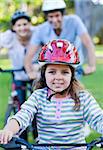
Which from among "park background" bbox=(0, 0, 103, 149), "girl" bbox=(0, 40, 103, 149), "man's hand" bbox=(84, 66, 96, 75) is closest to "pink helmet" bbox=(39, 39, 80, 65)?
"girl" bbox=(0, 40, 103, 149)

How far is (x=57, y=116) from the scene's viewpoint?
4.59 meters

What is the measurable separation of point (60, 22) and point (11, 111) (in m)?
1.35

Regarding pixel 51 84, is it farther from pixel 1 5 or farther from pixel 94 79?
pixel 1 5

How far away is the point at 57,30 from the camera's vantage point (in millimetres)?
7309

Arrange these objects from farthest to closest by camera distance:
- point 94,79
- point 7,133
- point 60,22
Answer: point 94,79 → point 60,22 → point 7,133

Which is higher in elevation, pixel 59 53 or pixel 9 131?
pixel 59 53

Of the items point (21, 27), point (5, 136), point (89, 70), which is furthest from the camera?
point (21, 27)

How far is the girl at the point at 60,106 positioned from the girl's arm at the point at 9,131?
0.13 m

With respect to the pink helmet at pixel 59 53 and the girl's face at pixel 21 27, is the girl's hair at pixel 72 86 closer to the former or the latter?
the pink helmet at pixel 59 53

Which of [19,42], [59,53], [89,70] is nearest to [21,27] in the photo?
[19,42]

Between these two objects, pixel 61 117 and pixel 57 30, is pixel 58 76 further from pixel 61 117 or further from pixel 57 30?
pixel 57 30

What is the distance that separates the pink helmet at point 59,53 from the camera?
4.56 metres

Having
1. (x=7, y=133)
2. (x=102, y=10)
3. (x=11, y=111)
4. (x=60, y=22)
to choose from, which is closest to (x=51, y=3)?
(x=60, y=22)

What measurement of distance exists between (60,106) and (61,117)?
0.30 feet
